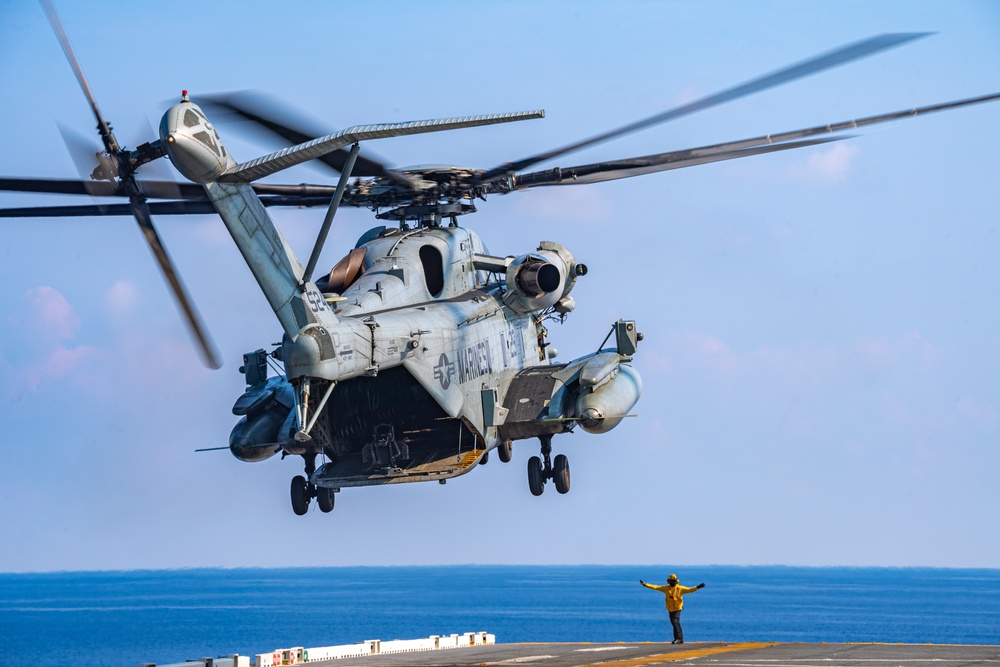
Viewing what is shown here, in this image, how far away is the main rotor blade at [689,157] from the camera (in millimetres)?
24658

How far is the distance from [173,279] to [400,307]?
6.26 meters

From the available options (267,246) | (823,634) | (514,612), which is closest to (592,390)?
(267,246)

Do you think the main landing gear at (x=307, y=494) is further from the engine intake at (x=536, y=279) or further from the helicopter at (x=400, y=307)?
the engine intake at (x=536, y=279)

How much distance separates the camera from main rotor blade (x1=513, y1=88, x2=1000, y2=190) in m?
24.7

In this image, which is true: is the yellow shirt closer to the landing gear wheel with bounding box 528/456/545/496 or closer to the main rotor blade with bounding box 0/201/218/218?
the landing gear wheel with bounding box 528/456/545/496

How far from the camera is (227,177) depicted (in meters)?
21.3

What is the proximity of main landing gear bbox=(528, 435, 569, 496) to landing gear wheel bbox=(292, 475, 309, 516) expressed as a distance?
5.53 meters

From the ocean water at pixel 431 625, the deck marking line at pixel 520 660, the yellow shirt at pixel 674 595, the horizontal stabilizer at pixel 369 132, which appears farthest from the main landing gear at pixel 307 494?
the ocean water at pixel 431 625

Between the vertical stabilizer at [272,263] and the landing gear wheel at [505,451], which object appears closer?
the vertical stabilizer at [272,263]

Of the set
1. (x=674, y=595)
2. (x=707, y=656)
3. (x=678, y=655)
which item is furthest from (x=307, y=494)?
(x=707, y=656)

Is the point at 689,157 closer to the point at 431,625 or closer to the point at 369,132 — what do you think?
the point at 369,132

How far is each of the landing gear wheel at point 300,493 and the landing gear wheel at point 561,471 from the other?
6131 mm

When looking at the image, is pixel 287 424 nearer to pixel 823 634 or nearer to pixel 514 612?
pixel 823 634

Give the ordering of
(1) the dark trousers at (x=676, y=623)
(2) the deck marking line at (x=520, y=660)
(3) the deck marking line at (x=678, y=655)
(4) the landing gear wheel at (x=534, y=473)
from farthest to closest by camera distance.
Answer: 1. (4) the landing gear wheel at (x=534, y=473)
2. (1) the dark trousers at (x=676, y=623)
3. (2) the deck marking line at (x=520, y=660)
4. (3) the deck marking line at (x=678, y=655)
